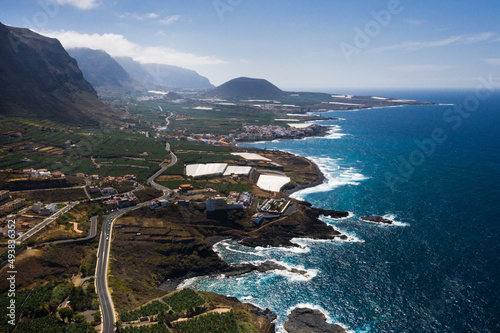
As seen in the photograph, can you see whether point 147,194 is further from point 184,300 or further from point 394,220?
point 394,220

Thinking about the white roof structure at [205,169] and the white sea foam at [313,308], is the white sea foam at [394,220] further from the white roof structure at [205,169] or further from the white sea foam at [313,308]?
the white roof structure at [205,169]

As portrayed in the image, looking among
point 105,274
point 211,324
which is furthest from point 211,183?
point 211,324

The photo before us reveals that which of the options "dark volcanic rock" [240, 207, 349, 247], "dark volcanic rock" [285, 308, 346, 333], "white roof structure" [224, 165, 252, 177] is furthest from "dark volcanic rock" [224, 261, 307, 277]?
"white roof structure" [224, 165, 252, 177]

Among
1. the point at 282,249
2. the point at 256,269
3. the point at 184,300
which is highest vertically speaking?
the point at 184,300

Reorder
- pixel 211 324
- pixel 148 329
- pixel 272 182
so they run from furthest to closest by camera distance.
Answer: pixel 272 182 < pixel 211 324 < pixel 148 329

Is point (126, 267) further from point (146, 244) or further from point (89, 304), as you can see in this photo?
point (89, 304)

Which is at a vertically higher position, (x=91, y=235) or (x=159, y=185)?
(x=159, y=185)
